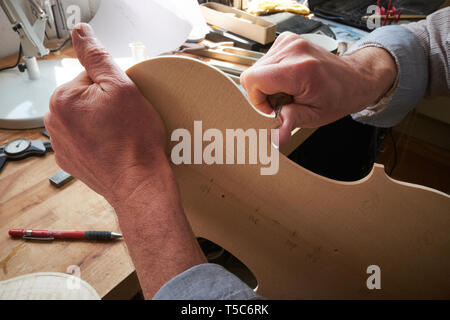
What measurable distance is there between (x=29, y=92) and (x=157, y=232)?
2.03ft

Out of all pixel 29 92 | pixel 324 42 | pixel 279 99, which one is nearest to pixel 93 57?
pixel 279 99

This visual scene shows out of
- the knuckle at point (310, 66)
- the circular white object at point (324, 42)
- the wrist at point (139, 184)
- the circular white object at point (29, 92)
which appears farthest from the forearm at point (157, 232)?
the circular white object at point (324, 42)

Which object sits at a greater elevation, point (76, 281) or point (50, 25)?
point (50, 25)

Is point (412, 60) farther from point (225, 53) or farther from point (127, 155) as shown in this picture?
point (127, 155)

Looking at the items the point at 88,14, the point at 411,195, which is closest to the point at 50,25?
the point at 88,14

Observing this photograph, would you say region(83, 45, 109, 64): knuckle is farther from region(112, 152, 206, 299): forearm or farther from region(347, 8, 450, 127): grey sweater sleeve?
region(347, 8, 450, 127): grey sweater sleeve

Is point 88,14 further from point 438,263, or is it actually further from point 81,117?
point 438,263

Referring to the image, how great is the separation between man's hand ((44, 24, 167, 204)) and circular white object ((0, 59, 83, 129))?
0.30 meters

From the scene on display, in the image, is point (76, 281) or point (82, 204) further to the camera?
point (82, 204)

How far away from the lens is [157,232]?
51 centimetres

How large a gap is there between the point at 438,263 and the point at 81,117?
2.24 feet

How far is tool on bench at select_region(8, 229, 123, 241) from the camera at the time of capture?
57 cm

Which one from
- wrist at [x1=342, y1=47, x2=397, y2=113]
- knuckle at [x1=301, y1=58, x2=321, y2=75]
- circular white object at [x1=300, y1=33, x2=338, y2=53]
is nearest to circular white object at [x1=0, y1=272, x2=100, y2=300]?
knuckle at [x1=301, y1=58, x2=321, y2=75]

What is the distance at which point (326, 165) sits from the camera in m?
1.51
